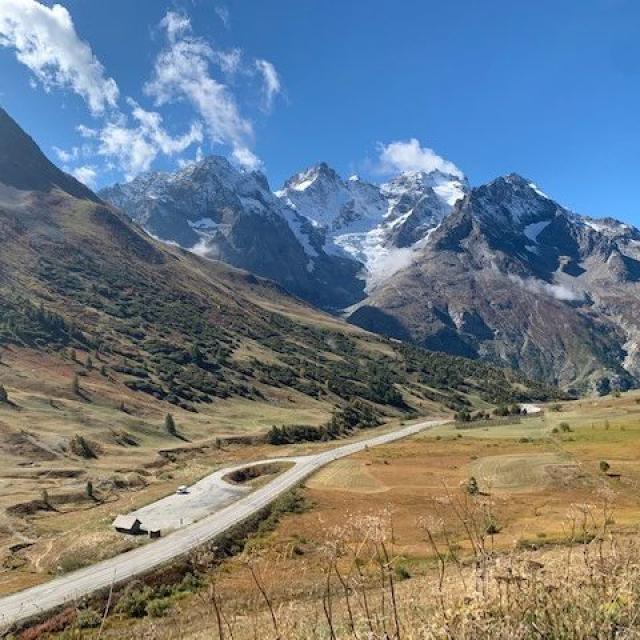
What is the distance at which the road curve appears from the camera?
1646 inches

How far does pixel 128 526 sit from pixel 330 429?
104m

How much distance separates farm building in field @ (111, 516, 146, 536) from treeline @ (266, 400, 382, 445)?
258 feet

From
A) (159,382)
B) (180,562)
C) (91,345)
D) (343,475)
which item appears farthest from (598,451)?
(91,345)

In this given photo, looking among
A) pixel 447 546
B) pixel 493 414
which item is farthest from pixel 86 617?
pixel 493 414

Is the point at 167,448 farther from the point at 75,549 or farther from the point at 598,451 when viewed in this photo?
the point at 598,451

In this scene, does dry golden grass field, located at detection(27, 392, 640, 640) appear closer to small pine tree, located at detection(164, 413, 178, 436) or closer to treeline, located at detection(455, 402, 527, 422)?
treeline, located at detection(455, 402, 527, 422)

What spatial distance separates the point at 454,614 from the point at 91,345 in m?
200

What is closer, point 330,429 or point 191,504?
point 191,504

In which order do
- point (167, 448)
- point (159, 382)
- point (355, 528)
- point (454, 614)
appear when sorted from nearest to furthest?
1. point (454, 614)
2. point (355, 528)
3. point (167, 448)
4. point (159, 382)

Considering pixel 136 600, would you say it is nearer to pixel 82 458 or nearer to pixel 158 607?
pixel 158 607

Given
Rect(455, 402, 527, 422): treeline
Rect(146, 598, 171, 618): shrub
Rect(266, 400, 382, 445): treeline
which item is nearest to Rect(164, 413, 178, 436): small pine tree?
Rect(266, 400, 382, 445): treeline

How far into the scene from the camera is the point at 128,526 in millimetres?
60938

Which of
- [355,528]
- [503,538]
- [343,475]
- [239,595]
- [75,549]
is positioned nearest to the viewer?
[355,528]

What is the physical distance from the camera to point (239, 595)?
113ft
